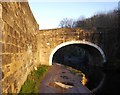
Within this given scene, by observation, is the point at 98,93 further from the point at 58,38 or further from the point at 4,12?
the point at 58,38

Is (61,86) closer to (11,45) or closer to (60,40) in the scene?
(11,45)

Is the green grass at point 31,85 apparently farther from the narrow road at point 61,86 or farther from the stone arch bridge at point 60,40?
the stone arch bridge at point 60,40

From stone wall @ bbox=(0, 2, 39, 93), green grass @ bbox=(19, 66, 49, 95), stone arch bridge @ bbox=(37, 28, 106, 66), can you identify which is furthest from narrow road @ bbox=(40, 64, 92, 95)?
stone arch bridge @ bbox=(37, 28, 106, 66)

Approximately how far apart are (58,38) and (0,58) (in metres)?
17.5

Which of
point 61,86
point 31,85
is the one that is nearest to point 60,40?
point 61,86

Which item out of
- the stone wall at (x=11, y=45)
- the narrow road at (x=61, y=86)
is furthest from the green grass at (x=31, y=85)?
the stone wall at (x=11, y=45)

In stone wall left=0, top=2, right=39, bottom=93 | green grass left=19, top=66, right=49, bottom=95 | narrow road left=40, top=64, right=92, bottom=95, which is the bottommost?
narrow road left=40, top=64, right=92, bottom=95

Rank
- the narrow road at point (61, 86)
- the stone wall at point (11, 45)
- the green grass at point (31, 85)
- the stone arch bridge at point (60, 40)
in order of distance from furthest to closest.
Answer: the stone arch bridge at point (60, 40), the narrow road at point (61, 86), the green grass at point (31, 85), the stone wall at point (11, 45)

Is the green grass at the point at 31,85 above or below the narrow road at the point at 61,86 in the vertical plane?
A: above

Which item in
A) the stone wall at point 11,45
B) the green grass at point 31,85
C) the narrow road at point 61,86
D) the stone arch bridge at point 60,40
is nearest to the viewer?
the stone wall at point 11,45

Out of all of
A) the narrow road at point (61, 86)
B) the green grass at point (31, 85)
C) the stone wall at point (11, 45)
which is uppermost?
the stone wall at point (11, 45)

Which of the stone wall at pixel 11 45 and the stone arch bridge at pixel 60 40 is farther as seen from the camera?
the stone arch bridge at pixel 60 40

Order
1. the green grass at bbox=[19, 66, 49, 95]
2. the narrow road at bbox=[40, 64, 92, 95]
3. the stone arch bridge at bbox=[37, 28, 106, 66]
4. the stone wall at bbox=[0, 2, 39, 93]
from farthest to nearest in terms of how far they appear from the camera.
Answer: the stone arch bridge at bbox=[37, 28, 106, 66] → the narrow road at bbox=[40, 64, 92, 95] → the green grass at bbox=[19, 66, 49, 95] → the stone wall at bbox=[0, 2, 39, 93]

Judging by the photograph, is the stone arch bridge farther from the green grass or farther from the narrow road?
the green grass
